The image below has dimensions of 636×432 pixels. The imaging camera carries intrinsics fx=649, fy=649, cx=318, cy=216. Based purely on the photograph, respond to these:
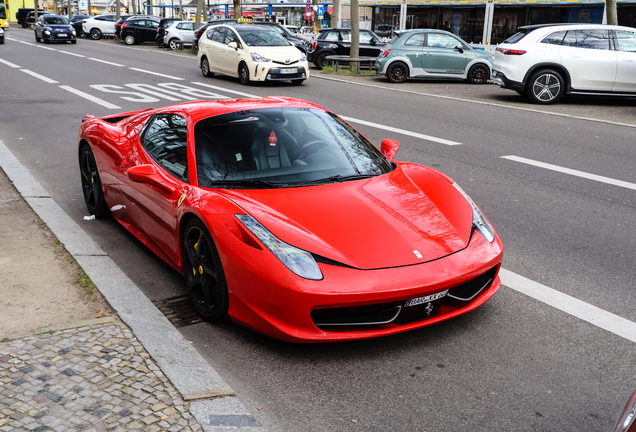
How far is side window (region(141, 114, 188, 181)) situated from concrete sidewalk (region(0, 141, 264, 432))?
0.97 m

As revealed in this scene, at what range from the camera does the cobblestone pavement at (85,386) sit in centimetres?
286

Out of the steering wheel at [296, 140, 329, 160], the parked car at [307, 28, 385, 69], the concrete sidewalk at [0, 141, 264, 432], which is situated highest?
the parked car at [307, 28, 385, 69]

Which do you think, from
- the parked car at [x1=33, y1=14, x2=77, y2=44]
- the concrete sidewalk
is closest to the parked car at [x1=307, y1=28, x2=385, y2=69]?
the parked car at [x1=33, y1=14, x2=77, y2=44]

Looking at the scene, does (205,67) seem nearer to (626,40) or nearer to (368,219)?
(626,40)

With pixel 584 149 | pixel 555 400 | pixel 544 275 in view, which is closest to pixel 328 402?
pixel 555 400

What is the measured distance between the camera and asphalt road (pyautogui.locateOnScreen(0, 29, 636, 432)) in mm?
3084

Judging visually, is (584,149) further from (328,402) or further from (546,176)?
(328,402)

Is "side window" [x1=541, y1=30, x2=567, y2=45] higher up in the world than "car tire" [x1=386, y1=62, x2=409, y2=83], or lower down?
higher up

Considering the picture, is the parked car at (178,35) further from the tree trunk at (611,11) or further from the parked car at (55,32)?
the tree trunk at (611,11)

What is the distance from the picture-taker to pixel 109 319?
3.85m

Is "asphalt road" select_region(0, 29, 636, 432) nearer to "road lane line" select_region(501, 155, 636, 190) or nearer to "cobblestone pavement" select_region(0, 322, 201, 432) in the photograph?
"road lane line" select_region(501, 155, 636, 190)

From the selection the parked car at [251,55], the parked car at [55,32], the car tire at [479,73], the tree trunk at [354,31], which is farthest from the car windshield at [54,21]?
the car tire at [479,73]

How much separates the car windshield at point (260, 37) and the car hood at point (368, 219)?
15.0 m

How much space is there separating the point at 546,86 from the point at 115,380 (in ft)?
43.7
